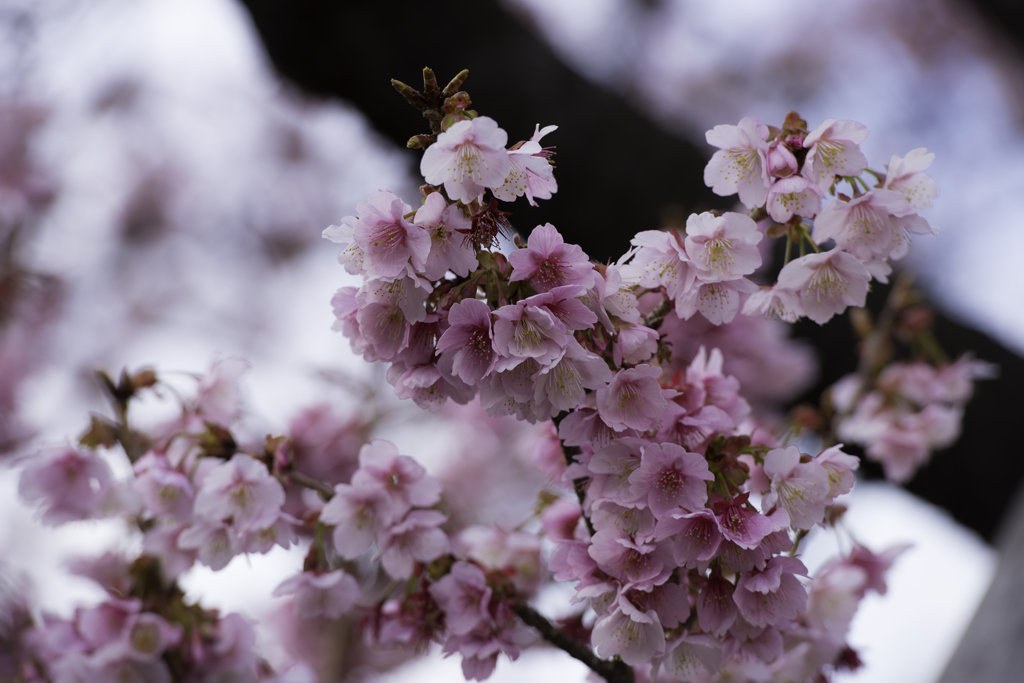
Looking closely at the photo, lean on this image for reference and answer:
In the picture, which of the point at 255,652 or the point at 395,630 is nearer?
the point at 395,630

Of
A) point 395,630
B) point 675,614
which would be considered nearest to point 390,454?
point 395,630

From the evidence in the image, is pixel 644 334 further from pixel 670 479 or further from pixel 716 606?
pixel 716 606

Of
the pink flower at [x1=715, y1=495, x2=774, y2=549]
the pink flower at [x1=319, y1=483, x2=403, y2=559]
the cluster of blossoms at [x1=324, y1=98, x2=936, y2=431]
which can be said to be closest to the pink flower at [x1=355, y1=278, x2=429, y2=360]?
the cluster of blossoms at [x1=324, y1=98, x2=936, y2=431]

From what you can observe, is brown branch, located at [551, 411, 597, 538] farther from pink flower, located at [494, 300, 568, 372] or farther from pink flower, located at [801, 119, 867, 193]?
pink flower, located at [801, 119, 867, 193]

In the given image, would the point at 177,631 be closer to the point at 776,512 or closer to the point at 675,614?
the point at 675,614

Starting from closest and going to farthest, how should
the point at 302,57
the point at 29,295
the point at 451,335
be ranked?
the point at 451,335, the point at 302,57, the point at 29,295

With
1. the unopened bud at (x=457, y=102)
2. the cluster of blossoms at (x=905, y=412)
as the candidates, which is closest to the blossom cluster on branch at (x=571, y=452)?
the unopened bud at (x=457, y=102)
